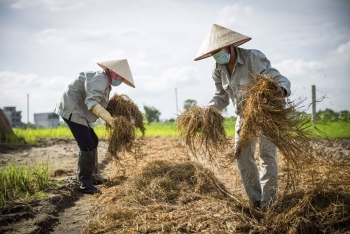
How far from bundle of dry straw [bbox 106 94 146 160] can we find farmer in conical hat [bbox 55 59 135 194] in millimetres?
159

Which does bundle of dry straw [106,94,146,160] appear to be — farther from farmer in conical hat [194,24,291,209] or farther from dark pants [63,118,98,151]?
farmer in conical hat [194,24,291,209]

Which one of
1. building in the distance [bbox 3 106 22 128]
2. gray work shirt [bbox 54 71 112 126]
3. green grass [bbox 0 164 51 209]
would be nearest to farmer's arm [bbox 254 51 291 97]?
gray work shirt [bbox 54 71 112 126]

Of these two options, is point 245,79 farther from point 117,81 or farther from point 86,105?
point 86,105

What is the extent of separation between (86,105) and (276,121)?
2.72 meters

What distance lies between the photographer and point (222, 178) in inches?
180

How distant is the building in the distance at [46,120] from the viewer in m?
23.1

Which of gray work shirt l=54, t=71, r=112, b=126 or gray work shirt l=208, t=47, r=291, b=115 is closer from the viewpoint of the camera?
gray work shirt l=208, t=47, r=291, b=115

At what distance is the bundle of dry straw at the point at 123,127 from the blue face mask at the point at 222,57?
1.63 metres

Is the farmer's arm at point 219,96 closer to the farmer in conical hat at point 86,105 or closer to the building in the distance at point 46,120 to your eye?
the farmer in conical hat at point 86,105

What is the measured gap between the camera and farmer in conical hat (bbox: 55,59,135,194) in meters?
3.97

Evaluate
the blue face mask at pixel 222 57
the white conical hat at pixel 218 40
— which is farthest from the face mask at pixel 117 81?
the blue face mask at pixel 222 57

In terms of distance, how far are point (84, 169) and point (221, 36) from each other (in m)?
2.50

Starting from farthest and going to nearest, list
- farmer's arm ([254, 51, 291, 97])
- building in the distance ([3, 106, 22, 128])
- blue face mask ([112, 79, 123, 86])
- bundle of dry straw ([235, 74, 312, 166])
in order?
building in the distance ([3, 106, 22, 128])
blue face mask ([112, 79, 123, 86])
farmer's arm ([254, 51, 291, 97])
bundle of dry straw ([235, 74, 312, 166])

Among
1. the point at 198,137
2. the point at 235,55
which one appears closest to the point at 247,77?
the point at 235,55
